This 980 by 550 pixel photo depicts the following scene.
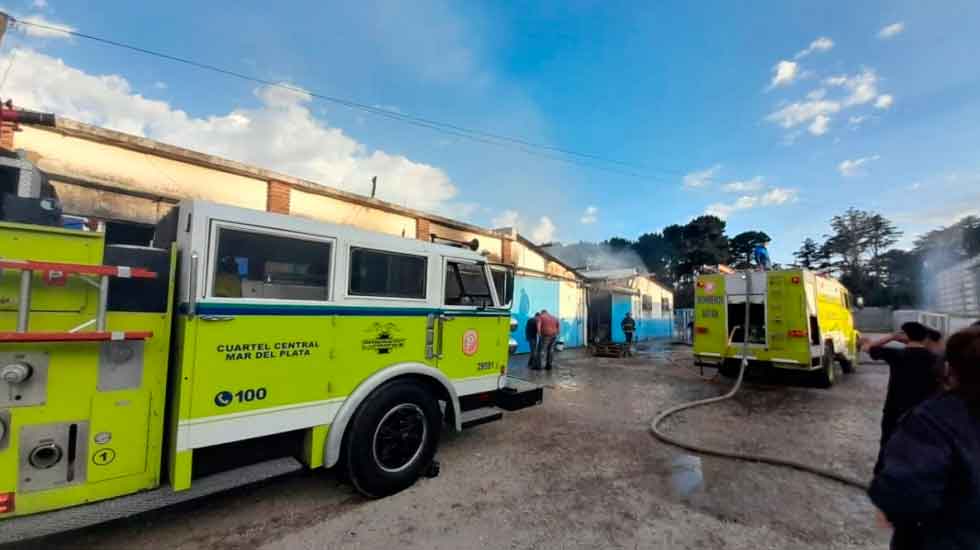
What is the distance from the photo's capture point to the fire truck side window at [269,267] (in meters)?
3.12

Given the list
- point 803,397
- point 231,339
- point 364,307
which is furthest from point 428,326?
point 803,397

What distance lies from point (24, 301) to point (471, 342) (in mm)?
3557

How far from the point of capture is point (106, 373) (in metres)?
2.72

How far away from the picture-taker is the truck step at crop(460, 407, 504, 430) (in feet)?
14.9

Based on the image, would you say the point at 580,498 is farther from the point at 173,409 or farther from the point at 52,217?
the point at 52,217

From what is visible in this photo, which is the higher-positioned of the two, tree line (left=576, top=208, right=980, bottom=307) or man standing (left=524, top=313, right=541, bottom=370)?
tree line (left=576, top=208, right=980, bottom=307)

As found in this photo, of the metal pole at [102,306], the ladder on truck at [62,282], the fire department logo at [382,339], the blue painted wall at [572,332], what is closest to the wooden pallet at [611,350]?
the blue painted wall at [572,332]

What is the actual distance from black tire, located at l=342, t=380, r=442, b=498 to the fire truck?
16 millimetres

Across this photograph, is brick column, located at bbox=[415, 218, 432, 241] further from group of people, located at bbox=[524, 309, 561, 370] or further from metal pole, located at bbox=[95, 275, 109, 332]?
metal pole, located at bbox=[95, 275, 109, 332]

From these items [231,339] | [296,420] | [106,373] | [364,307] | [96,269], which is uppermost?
[96,269]

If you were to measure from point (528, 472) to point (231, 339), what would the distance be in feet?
10.7

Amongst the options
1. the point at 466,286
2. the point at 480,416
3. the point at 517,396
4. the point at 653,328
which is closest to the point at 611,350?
the point at 653,328

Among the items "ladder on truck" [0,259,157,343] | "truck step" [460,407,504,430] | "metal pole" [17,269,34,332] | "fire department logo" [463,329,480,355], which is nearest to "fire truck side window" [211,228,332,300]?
"ladder on truck" [0,259,157,343]

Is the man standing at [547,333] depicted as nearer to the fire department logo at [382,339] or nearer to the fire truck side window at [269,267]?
the fire department logo at [382,339]
